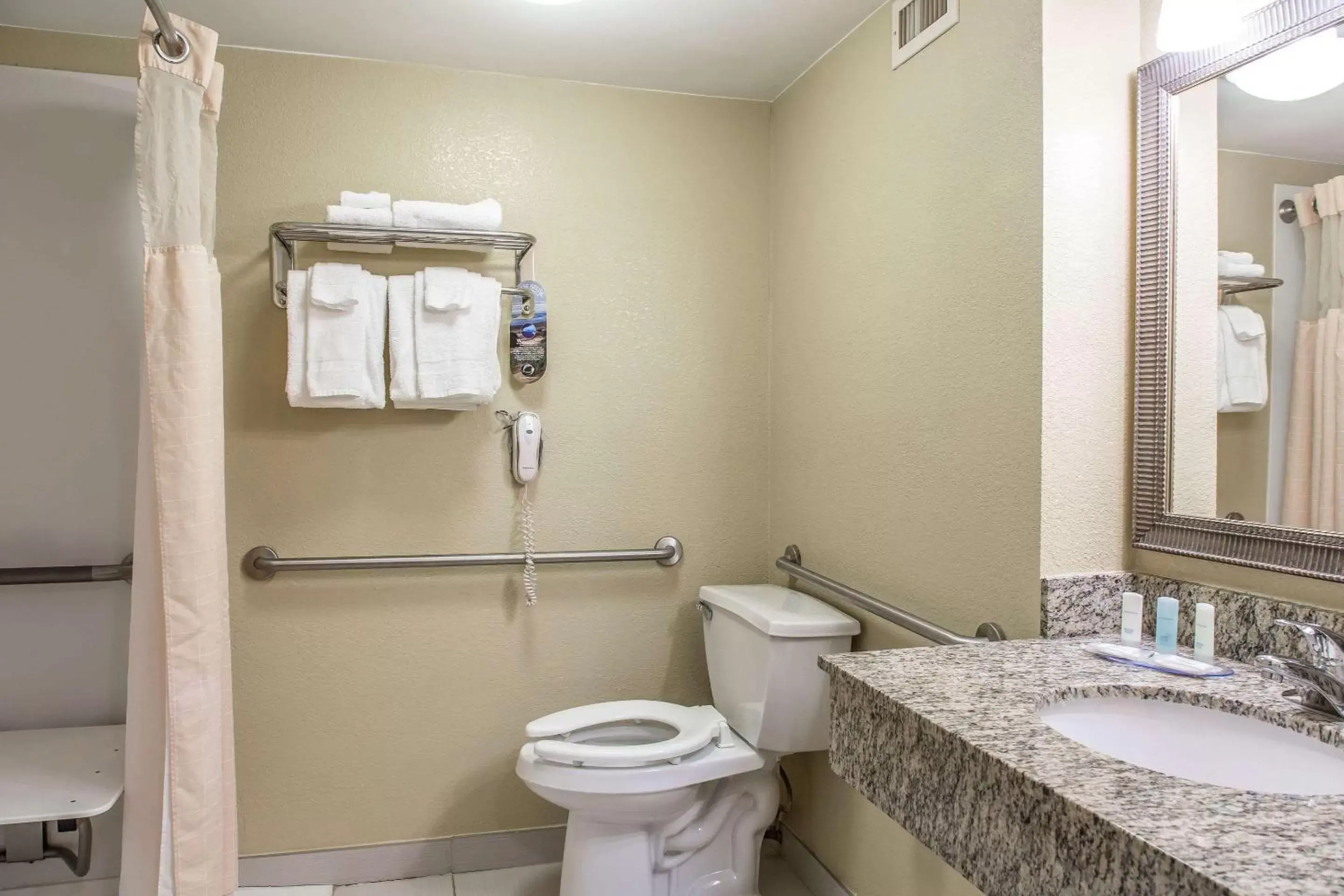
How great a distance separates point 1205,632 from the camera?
1299mm

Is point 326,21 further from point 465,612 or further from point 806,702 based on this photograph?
point 806,702

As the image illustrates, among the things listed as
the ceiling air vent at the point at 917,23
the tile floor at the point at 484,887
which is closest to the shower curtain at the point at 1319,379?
the ceiling air vent at the point at 917,23

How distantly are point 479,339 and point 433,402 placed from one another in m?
0.20

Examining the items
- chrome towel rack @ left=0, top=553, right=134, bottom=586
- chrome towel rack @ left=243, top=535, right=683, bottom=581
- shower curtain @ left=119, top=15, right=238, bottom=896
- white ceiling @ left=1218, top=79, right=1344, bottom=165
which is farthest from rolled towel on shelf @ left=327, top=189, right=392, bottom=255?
white ceiling @ left=1218, top=79, right=1344, bottom=165

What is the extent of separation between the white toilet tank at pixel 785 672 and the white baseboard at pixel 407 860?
71 cm

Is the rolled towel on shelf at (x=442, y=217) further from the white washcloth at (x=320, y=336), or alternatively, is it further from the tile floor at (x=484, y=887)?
the tile floor at (x=484, y=887)

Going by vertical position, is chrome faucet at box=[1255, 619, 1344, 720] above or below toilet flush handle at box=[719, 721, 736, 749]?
above

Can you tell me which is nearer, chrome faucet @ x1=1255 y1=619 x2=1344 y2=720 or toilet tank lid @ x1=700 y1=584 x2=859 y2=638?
chrome faucet @ x1=1255 y1=619 x2=1344 y2=720

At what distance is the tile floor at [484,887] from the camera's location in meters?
2.24

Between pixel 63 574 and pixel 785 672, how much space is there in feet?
5.77

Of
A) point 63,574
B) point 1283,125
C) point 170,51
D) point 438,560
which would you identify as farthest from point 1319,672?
point 63,574

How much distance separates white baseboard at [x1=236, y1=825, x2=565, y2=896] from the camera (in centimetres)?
226

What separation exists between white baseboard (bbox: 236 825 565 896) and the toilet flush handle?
23.7 inches

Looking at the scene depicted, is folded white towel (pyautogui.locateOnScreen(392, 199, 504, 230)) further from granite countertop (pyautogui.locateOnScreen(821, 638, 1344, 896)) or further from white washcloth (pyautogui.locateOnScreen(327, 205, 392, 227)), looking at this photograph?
granite countertop (pyautogui.locateOnScreen(821, 638, 1344, 896))
